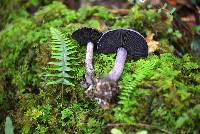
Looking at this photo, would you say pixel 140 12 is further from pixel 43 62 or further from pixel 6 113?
pixel 6 113

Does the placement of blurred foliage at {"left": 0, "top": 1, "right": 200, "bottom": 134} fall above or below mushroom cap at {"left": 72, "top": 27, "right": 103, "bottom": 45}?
below

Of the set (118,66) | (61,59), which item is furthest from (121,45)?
(61,59)

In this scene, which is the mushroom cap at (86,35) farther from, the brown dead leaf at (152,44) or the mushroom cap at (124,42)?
the brown dead leaf at (152,44)

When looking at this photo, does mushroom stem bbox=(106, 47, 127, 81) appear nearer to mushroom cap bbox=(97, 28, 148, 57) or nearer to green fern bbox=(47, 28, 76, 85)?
mushroom cap bbox=(97, 28, 148, 57)

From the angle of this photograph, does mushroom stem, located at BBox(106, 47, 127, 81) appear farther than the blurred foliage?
Yes

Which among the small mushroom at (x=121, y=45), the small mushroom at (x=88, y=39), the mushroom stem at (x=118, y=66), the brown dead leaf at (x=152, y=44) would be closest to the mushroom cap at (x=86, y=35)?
the small mushroom at (x=88, y=39)

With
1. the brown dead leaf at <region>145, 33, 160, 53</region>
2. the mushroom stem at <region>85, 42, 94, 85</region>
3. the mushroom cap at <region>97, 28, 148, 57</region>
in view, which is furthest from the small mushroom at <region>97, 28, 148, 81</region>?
the brown dead leaf at <region>145, 33, 160, 53</region>

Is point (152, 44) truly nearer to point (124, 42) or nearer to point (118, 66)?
point (124, 42)
